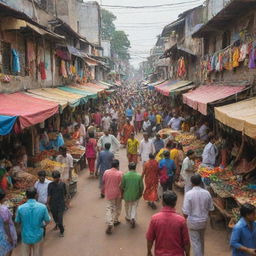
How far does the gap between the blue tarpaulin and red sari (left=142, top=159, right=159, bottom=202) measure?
366 centimetres

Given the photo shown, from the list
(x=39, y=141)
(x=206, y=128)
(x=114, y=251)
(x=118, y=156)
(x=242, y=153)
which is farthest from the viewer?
(x=118, y=156)

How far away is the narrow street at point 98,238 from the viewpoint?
682 cm

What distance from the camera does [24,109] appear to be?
8.70 m

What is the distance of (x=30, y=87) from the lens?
12992 millimetres

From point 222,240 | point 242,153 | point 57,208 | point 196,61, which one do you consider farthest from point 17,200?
point 196,61

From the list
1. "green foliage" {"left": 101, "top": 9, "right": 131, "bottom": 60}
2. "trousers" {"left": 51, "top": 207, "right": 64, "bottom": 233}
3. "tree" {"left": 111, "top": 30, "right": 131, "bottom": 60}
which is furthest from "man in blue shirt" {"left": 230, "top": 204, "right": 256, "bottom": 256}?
"tree" {"left": 111, "top": 30, "right": 131, "bottom": 60}

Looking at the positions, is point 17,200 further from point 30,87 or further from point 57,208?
point 30,87

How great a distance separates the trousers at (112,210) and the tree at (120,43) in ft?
207

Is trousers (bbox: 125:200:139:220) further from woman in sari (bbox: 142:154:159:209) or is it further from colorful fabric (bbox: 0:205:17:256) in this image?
colorful fabric (bbox: 0:205:17:256)

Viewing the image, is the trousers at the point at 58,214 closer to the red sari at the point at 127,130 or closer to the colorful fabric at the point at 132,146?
the colorful fabric at the point at 132,146

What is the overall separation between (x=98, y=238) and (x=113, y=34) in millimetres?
65947

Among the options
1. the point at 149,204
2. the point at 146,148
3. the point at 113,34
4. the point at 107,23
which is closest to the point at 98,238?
the point at 149,204

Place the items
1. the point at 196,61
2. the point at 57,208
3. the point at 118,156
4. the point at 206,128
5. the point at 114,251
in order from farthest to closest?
the point at 196,61, the point at 118,156, the point at 206,128, the point at 57,208, the point at 114,251

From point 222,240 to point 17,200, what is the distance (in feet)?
15.2
